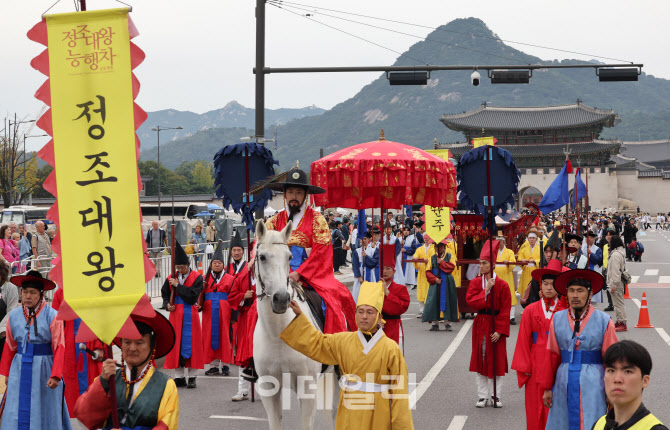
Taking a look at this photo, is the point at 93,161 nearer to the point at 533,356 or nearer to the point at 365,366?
the point at 365,366

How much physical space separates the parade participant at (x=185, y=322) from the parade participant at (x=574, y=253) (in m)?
6.20

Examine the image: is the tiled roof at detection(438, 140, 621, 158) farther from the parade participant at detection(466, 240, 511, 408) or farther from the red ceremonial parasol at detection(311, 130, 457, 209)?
the red ceremonial parasol at detection(311, 130, 457, 209)

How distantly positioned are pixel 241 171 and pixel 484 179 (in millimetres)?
3179

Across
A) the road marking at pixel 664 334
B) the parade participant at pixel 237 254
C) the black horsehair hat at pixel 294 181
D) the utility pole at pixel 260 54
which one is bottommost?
the road marking at pixel 664 334

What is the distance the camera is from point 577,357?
626 cm

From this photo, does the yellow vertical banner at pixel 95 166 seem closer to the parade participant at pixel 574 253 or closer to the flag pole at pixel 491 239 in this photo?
the flag pole at pixel 491 239

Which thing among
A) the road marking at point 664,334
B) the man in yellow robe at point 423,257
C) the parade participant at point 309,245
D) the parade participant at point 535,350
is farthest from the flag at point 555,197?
the parade participant at point 309,245

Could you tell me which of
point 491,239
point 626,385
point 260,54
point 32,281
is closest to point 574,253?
point 491,239

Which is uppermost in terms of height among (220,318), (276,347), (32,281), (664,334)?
(32,281)

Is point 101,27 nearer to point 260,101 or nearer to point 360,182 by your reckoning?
point 360,182

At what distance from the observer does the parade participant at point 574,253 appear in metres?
13.3

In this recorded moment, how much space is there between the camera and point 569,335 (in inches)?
248

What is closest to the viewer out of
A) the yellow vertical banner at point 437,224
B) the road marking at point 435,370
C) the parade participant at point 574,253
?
the road marking at point 435,370

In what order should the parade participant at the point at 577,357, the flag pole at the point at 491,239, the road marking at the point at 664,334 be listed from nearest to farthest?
the parade participant at the point at 577,357
the flag pole at the point at 491,239
the road marking at the point at 664,334
